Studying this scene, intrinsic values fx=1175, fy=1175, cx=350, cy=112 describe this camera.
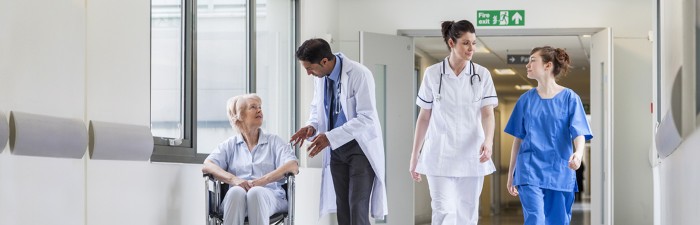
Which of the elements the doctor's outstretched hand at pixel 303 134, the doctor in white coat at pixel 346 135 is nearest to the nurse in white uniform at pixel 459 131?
the doctor in white coat at pixel 346 135

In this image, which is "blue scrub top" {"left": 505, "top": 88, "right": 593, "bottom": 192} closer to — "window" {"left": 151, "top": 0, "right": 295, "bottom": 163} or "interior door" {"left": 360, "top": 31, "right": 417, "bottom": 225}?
"window" {"left": 151, "top": 0, "right": 295, "bottom": 163}

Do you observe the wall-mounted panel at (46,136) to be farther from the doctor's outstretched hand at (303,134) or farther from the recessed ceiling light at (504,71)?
the recessed ceiling light at (504,71)

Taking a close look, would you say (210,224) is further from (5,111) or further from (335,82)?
(5,111)

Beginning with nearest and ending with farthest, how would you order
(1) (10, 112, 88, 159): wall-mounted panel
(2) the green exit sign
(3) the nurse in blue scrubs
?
(1) (10, 112, 88, 159): wall-mounted panel
(3) the nurse in blue scrubs
(2) the green exit sign

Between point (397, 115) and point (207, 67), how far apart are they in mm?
4417

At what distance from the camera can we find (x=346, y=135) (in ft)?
18.9

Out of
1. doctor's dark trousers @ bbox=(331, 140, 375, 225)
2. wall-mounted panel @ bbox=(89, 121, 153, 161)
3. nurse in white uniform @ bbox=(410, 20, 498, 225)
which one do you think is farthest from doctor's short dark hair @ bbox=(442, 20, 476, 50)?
wall-mounted panel @ bbox=(89, 121, 153, 161)

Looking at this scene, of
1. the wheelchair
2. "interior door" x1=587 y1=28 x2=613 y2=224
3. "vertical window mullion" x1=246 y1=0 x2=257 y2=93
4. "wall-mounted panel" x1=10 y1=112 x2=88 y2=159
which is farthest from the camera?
"interior door" x1=587 y1=28 x2=613 y2=224

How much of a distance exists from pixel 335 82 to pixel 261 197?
85 centimetres

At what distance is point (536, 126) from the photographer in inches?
248

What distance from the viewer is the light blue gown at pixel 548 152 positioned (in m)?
6.20

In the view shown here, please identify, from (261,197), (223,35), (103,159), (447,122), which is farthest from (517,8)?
(103,159)

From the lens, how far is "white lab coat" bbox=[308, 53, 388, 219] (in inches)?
228

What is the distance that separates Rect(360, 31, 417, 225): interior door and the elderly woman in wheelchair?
Result: 16.6ft
